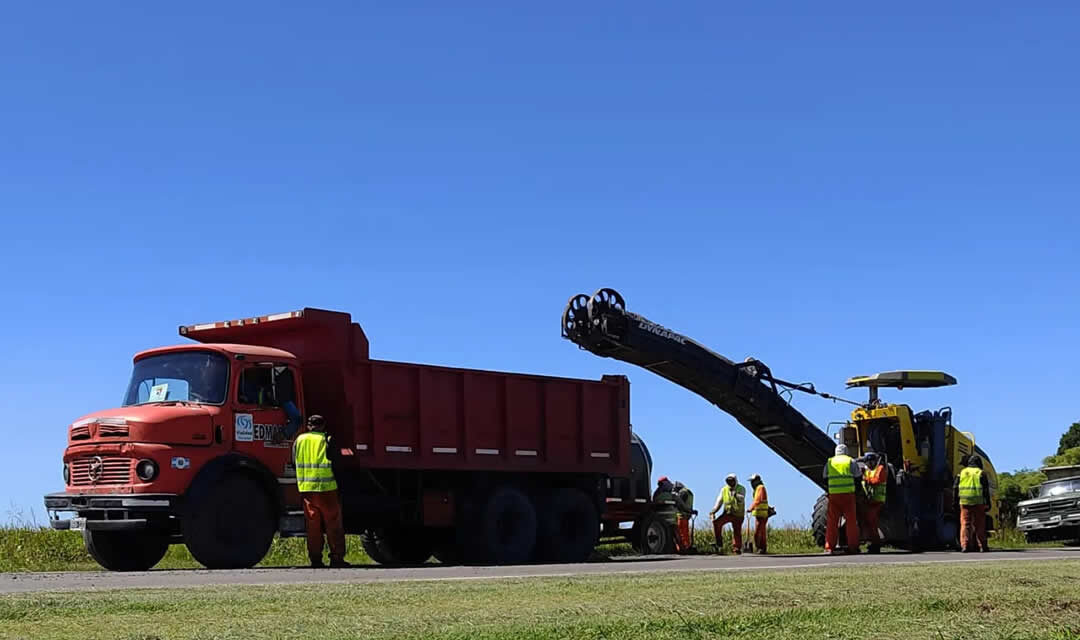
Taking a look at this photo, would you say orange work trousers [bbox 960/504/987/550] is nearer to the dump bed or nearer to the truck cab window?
the dump bed

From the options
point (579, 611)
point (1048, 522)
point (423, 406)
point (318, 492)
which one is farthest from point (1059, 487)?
point (579, 611)

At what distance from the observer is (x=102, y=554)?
1628 cm

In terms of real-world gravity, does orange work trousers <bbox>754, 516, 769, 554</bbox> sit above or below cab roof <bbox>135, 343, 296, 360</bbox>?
below

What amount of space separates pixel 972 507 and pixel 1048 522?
18.5 feet

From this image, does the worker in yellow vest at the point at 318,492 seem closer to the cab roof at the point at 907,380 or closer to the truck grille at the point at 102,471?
the truck grille at the point at 102,471

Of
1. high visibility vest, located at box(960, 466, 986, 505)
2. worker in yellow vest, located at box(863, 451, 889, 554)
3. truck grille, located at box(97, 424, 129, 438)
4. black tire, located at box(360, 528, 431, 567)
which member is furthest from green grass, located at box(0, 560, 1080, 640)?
high visibility vest, located at box(960, 466, 986, 505)

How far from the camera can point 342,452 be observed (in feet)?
57.0

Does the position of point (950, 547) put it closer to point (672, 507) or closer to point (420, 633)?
point (672, 507)

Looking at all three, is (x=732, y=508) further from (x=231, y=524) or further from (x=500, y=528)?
(x=231, y=524)

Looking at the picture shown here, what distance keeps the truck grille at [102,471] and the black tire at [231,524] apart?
85 centimetres

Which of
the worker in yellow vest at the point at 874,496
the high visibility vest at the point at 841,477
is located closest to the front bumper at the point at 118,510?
the high visibility vest at the point at 841,477

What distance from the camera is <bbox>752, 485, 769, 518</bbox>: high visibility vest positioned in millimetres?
23656

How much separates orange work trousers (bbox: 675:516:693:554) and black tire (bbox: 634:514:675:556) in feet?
1.30

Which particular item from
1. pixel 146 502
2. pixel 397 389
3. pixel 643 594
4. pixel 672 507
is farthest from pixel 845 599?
pixel 672 507
